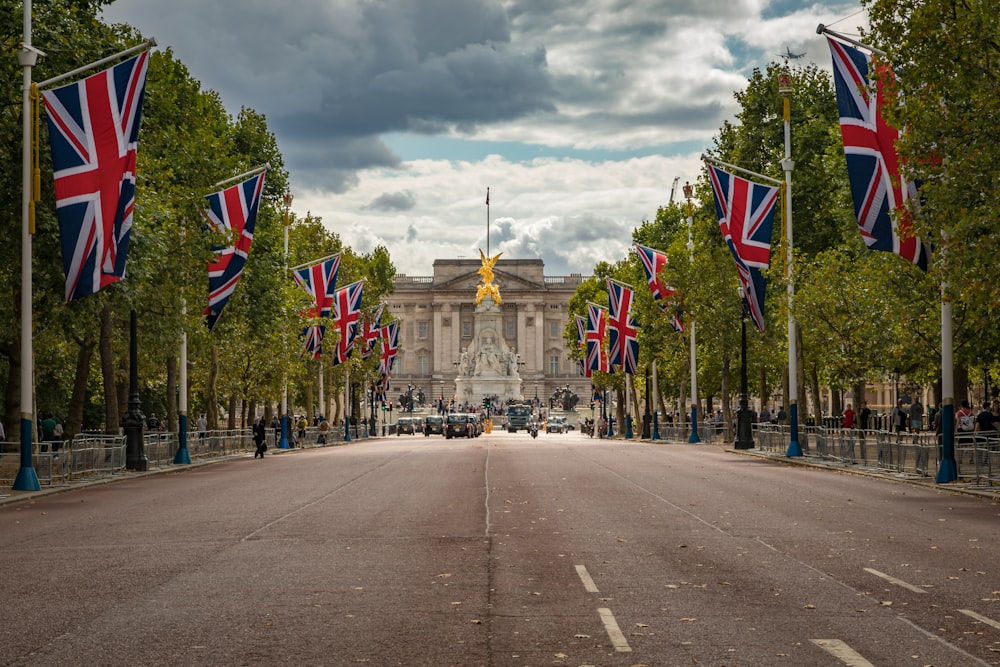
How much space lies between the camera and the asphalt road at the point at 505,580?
10.1 meters

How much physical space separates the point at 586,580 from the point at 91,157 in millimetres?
17217

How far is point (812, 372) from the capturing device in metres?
80.2

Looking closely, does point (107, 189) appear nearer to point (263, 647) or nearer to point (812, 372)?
point (263, 647)

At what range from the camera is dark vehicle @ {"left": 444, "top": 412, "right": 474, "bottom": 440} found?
319 feet

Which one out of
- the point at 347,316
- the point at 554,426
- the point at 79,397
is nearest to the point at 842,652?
the point at 79,397

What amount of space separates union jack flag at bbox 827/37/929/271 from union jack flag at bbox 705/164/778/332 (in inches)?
479

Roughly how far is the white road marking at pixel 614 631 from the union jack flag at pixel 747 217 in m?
30.1

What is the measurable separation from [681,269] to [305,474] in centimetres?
3303

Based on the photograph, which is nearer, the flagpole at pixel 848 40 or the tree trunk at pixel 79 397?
the flagpole at pixel 848 40

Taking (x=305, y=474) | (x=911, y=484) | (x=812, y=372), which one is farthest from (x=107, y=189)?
(x=812, y=372)

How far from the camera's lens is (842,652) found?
32.3ft

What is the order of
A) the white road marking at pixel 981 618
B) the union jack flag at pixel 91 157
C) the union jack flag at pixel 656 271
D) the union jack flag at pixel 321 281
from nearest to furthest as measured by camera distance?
the white road marking at pixel 981 618
the union jack flag at pixel 91 157
the union jack flag at pixel 321 281
the union jack flag at pixel 656 271

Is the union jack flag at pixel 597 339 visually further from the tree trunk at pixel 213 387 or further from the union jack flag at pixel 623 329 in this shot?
the tree trunk at pixel 213 387

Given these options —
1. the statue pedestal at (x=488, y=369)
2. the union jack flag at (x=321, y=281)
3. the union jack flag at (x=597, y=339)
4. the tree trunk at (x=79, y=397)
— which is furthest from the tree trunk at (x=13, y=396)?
the statue pedestal at (x=488, y=369)
